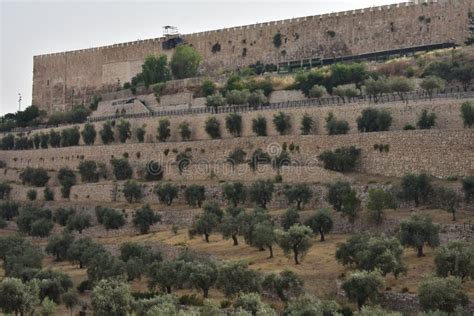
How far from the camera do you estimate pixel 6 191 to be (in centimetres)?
5188

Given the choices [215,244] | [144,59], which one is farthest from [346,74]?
[144,59]

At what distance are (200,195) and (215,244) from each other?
5.64m

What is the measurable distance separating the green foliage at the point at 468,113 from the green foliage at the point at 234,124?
510 inches

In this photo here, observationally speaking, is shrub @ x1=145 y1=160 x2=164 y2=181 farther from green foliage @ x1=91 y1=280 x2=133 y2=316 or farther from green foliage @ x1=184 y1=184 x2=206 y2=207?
green foliage @ x1=91 y1=280 x2=133 y2=316

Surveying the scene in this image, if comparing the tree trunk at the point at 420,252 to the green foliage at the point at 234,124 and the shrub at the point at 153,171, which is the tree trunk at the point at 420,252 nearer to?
the green foliage at the point at 234,124

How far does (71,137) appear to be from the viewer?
178 feet

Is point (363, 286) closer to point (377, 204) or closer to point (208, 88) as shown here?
point (377, 204)

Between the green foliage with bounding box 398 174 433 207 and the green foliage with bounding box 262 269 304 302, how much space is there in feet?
25.0

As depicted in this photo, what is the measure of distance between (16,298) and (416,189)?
1449 cm

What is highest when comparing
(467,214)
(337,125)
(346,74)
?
(346,74)

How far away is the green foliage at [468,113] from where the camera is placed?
1443 inches

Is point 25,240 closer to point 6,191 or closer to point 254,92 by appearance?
point 6,191

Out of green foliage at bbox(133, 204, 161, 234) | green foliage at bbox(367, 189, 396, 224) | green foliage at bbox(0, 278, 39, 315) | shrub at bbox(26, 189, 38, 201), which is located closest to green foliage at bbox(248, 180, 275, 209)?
green foliage at bbox(133, 204, 161, 234)


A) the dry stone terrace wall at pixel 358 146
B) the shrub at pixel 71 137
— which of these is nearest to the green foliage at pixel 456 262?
the dry stone terrace wall at pixel 358 146
